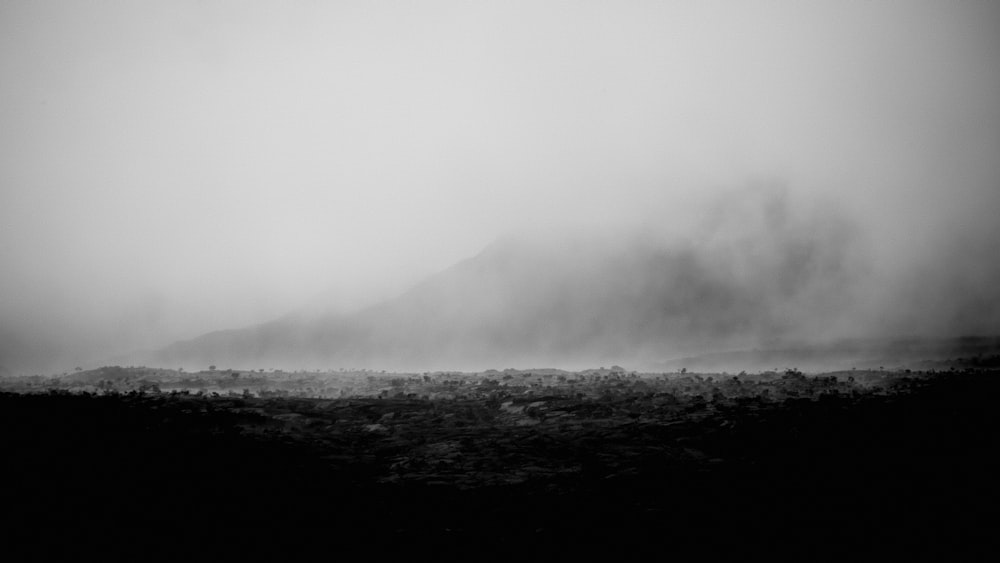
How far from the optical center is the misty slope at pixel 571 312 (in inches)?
3172

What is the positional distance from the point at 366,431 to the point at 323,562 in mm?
11010

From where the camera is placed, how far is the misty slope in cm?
8056

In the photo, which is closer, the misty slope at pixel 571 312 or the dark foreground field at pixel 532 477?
the dark foreground field at pixel 532 477

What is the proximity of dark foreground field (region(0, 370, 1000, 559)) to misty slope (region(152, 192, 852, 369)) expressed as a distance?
61460 mm

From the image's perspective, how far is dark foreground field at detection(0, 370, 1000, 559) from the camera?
892 cm

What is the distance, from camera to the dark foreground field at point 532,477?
29.3 feet

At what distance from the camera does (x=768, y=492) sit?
1063 cm

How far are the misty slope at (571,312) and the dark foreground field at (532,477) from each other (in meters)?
61.5

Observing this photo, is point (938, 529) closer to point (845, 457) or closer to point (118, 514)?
point (845, 457)

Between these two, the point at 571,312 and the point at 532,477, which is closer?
the point at 532,477

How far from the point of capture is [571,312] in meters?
95.7

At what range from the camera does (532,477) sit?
13.0 m

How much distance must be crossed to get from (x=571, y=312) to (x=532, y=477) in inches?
3295

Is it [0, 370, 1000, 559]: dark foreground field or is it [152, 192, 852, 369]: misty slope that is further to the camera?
[152, 192, 852, 369]: misty slope
